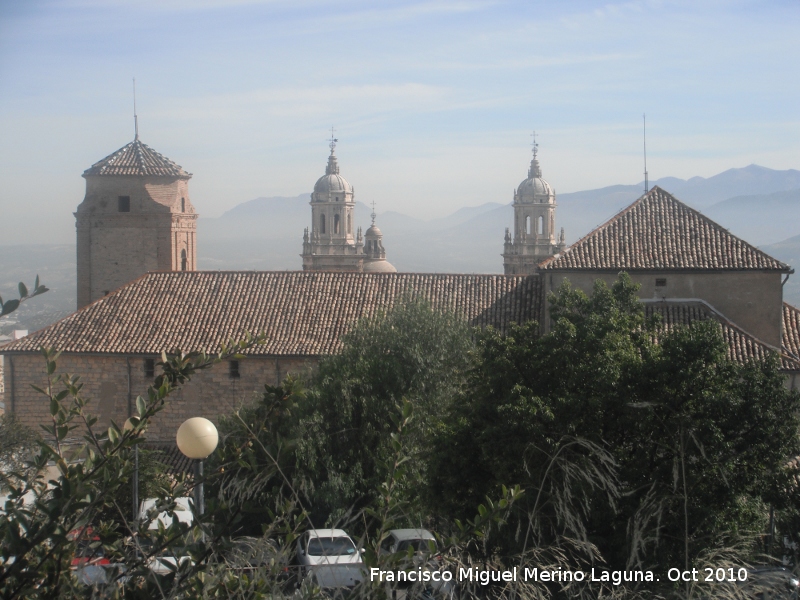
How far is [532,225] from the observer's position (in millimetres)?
88938

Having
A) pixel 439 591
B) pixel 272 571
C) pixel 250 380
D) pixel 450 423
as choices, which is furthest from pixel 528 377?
pixel 250 380

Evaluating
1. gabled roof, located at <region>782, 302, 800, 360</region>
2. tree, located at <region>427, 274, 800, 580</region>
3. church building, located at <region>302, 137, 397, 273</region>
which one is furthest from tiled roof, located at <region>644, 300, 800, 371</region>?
church building, located at <region>302, 137, 397, 273</region>

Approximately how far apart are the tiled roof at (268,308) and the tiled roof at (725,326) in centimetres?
320

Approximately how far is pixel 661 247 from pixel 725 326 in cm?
236

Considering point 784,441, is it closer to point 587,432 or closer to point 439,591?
point 587,432

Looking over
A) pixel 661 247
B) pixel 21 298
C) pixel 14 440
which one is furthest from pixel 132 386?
pixel 21 298

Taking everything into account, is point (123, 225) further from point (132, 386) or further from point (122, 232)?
point (132, 386)

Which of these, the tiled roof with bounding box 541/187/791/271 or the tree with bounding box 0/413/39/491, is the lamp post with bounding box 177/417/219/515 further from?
the tiled roof with bounding box 541/187/791/271

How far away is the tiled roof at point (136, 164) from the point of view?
36938mm

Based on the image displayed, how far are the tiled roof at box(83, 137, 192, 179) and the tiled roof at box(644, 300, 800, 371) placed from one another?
73.8 feet

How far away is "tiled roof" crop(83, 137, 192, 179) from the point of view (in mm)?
36938

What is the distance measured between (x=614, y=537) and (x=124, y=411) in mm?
15244

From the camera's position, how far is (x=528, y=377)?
553 inches

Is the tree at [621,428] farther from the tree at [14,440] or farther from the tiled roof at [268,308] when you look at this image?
the tree at [14,440]
